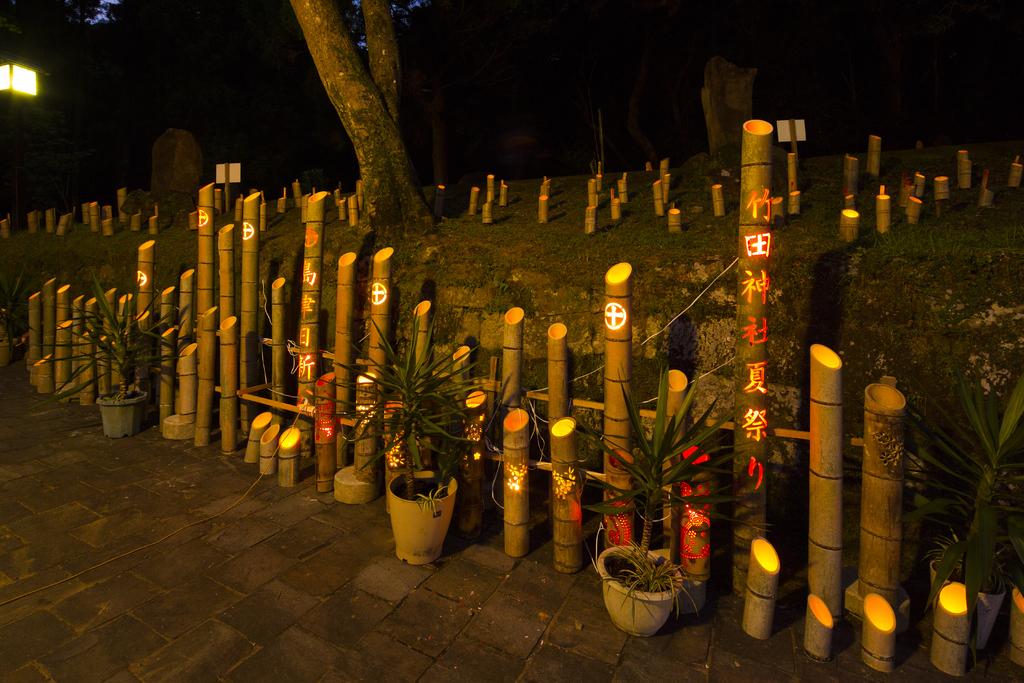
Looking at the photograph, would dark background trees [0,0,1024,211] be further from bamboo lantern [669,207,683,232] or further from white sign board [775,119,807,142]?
bamboo lantern [669,207,683,232]

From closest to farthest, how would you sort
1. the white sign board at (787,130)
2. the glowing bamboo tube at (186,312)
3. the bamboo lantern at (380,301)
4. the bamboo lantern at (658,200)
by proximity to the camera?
the bamboo lantern at (380,301) → the glowing bamboo tube at (186,312) → the bamboo lantern at (658,200) → the white sign board at (787,130)

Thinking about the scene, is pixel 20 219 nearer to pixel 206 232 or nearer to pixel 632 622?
pixel 206 232

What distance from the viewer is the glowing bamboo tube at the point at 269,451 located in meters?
4.94

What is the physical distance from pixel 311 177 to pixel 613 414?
15.4 meters

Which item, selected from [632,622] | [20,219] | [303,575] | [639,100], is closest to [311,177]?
[20,219]

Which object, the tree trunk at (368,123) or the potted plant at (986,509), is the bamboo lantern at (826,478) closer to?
the potted plant at (986,509)

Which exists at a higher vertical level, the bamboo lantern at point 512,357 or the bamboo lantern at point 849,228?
the bamboo lantern at point 849,228

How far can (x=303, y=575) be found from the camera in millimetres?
3617

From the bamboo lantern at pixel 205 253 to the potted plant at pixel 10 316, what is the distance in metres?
4.31

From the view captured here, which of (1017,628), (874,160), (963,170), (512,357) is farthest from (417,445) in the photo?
(874,160)

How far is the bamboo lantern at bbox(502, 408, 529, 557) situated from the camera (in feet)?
12.2

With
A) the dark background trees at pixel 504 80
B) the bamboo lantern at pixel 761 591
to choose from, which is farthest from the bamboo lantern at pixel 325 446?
the dark background trees at pixel 504 80

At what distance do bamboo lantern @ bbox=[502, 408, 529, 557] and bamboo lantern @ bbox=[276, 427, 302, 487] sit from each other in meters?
1.89

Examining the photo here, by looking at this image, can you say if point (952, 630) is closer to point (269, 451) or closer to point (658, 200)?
point (269, 451)
